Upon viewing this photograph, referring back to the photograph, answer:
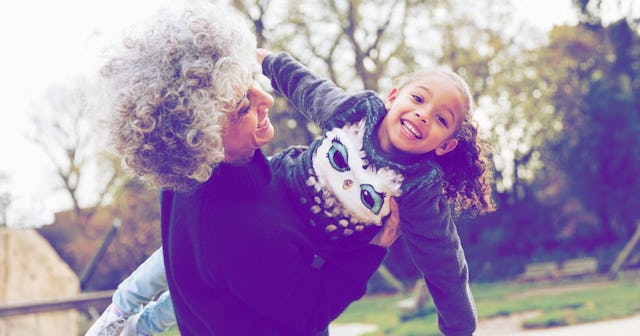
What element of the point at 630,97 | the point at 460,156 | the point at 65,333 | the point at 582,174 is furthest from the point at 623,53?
the point at 460,156

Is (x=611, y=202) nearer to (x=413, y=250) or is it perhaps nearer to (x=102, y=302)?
(x=102, y=302)

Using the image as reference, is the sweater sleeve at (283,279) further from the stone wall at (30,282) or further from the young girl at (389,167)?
the stone wall at (30,282)

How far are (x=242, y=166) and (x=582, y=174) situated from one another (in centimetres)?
1594

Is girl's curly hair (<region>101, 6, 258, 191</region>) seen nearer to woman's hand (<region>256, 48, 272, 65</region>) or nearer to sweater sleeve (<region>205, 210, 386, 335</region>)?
sweater sleeve (<region>205, 210, 386, 335</region>)

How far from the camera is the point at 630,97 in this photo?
1591cm

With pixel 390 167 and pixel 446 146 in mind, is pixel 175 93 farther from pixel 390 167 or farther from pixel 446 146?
pixel 446 146

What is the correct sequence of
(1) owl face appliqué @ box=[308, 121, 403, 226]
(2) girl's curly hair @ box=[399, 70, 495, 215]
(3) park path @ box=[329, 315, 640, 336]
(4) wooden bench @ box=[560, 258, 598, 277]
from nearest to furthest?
(1) owl face appliqué @ box=[308, 121, 403, 226]
(2) girl's curly hair @ box=[399, 70, 495, 215]
(3) park path @ box=[329, 315, 640, 336]
(4) wooden bench @ box=[560, 258, 598, 277]

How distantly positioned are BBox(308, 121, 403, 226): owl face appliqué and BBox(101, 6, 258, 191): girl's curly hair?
1.31 feet

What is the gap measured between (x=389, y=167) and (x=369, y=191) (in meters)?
0.09

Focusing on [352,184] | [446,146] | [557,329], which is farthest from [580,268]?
[352,184]

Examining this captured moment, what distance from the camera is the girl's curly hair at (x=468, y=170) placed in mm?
2062

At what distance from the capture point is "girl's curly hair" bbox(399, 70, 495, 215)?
6.77 feet

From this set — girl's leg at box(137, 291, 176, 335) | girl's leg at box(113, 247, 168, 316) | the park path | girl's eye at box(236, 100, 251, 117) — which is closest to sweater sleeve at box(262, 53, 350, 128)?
girl's eye at box(236, 100, 251, 117)

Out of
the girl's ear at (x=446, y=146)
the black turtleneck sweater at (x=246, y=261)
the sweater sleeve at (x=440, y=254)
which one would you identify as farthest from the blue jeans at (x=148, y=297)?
the girl's ear at (x=446, y=146)
